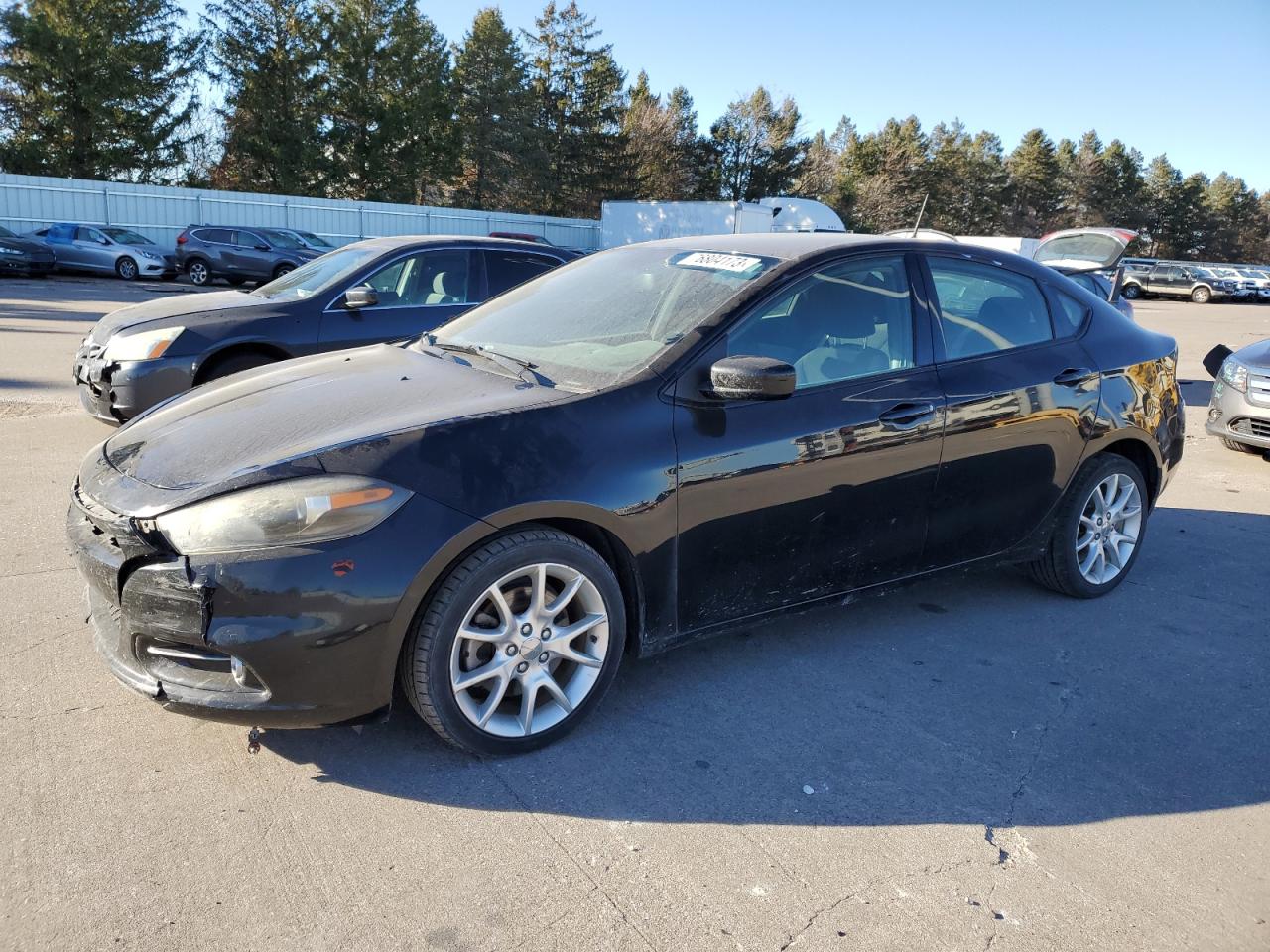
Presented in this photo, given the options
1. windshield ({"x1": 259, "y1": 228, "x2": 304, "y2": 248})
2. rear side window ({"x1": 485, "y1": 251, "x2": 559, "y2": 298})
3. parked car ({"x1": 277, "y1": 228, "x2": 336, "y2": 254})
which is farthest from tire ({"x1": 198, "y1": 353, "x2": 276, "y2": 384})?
parked car ({"x1": 277, "y1": 228, "x2": 336, "y2": 254})

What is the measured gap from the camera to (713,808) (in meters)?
2.82

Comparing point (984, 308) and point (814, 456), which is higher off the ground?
point (984, 308)

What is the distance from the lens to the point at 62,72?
112ft

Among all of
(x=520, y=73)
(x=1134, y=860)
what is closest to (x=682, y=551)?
(x=1134, y=860)

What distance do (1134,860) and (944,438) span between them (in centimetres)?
169

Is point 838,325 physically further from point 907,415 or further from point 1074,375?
point 1074,375

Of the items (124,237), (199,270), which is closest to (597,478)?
(199,270)

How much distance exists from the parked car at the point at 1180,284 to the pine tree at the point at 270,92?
36346mm

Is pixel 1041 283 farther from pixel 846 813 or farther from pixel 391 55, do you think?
pixel 391 55

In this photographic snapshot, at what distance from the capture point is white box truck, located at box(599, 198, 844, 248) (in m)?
27.8

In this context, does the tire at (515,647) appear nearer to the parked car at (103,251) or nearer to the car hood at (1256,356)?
the car hood at (1256,356)

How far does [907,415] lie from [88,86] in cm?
3997

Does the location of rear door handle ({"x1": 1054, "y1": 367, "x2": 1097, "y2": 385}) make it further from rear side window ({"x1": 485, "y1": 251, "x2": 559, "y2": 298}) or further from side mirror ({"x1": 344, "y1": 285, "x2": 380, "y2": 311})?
side mirror ({"x1": 344, "y1": 285, "x2": 380, "y2": 311})

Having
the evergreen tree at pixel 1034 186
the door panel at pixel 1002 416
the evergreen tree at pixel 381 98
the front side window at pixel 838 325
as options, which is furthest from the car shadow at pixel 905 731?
the evergreen tree at pixel 1034 186
